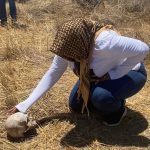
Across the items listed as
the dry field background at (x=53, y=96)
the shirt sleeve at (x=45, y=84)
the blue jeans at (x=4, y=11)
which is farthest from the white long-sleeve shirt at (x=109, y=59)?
the blue jeans at (x=4, y=11)

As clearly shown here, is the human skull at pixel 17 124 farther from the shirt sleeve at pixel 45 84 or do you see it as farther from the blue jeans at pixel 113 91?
the blue jeans at pixel 113 91

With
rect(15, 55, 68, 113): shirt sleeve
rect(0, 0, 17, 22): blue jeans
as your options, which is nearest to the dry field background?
rect(0, 0, 17, 22): blue jeans

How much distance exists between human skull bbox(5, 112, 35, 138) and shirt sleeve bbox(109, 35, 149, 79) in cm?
70

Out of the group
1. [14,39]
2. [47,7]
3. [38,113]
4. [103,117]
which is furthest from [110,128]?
[47,7]

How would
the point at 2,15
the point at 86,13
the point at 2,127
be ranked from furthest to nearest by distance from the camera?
the point at 86,13
the point at 2,15
the point at 2,127

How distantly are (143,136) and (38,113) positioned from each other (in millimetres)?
844

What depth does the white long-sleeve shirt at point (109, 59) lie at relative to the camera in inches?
120

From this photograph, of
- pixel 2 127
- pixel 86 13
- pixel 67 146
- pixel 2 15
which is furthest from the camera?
pixel 86 13

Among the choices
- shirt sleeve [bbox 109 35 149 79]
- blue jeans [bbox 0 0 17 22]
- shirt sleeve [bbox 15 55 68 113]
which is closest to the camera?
shirt sleeve [bbox 109 35 149 79]

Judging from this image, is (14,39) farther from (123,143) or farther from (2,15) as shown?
(123,143)

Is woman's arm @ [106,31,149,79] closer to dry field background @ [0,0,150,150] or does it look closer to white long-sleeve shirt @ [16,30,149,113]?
white long-sleeve shirt @ [16,30,149,113]

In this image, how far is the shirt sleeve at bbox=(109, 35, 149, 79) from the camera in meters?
3.03

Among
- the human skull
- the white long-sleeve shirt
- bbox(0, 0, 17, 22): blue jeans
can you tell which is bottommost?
bbox(0, 0, 17, 22): blue jeans

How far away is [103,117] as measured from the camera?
3.46 meters
